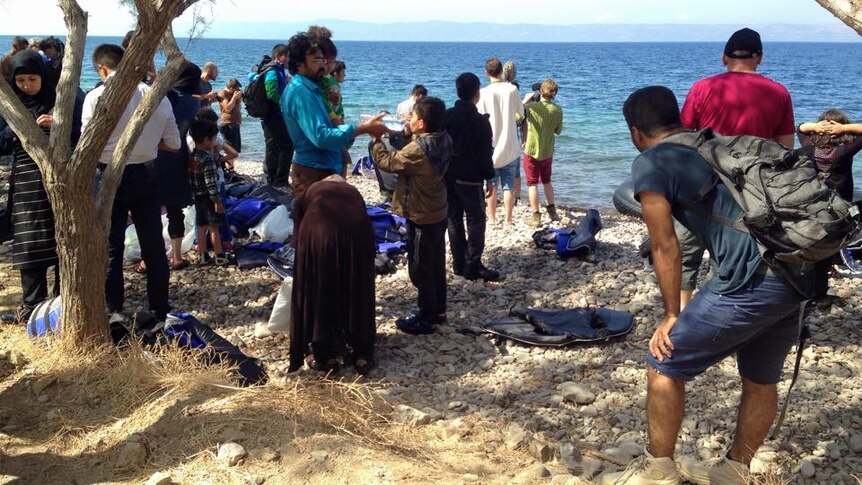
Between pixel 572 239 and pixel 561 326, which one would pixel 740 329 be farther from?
pixel 572 239

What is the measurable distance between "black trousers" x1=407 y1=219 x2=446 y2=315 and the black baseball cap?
2173 millimetres

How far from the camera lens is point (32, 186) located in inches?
207

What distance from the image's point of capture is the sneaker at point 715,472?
3.30m

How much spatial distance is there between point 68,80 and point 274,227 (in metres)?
3.53

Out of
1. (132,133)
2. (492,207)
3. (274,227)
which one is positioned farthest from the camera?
(492,207)

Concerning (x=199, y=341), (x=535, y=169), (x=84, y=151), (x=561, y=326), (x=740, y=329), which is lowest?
(x=561, y=326)

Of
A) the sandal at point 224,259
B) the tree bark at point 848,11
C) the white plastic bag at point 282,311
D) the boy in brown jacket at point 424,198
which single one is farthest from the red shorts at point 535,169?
the tree bark at point 848,11

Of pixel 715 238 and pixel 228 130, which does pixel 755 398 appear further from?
pixel 228 130

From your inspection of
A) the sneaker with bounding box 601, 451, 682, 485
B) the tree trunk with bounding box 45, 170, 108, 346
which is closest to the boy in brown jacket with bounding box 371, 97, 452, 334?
the tree trunk with bounding box 45, 170, 108, 346

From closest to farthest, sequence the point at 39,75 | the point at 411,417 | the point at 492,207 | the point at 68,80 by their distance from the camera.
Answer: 1. the point at 411,417
2. the point at 68,80
3. the point at 39,75
4. the point at 492,207

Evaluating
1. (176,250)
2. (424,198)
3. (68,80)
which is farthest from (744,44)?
(176,250)

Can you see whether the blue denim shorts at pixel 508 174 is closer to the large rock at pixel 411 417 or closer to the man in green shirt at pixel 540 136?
the man in green shirt at pixel 540 136

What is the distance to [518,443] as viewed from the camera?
3980 mm

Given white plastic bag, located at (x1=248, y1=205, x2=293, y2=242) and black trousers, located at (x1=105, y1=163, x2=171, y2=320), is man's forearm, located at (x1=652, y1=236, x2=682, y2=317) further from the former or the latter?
white plastic bag, located at (x1=248, y1=205, x2=293, y2=242)
